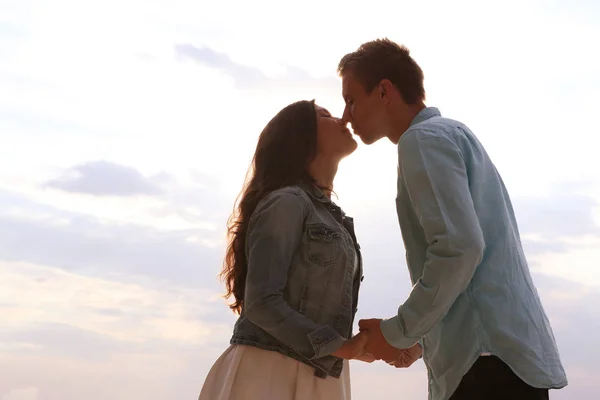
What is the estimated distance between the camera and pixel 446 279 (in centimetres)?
258

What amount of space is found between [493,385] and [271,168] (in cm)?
153

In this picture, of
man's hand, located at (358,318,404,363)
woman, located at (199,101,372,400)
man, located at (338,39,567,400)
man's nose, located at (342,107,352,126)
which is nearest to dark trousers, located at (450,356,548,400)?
man, located at (338,39,567,400)

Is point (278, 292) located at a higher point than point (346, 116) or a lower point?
lower

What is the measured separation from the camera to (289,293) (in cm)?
330

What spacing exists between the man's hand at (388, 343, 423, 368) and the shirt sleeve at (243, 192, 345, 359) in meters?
0.54

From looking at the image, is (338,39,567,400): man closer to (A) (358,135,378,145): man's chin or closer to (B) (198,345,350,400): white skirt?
(A) (358,135,378,145): man's chin

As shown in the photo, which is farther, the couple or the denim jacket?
the denim jacket

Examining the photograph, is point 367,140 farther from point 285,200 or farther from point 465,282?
point 465,282

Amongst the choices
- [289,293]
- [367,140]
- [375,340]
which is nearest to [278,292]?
[289,293]

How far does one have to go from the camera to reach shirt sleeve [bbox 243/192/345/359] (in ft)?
10.4

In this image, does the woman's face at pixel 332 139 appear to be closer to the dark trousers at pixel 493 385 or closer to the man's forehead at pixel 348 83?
the man's forehead at pixel 348 83

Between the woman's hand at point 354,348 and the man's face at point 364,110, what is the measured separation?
840 mm

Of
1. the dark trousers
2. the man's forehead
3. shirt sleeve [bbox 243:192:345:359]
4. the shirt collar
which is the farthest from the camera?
the man's forehead

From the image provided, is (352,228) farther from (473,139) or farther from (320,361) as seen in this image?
(473,139)
